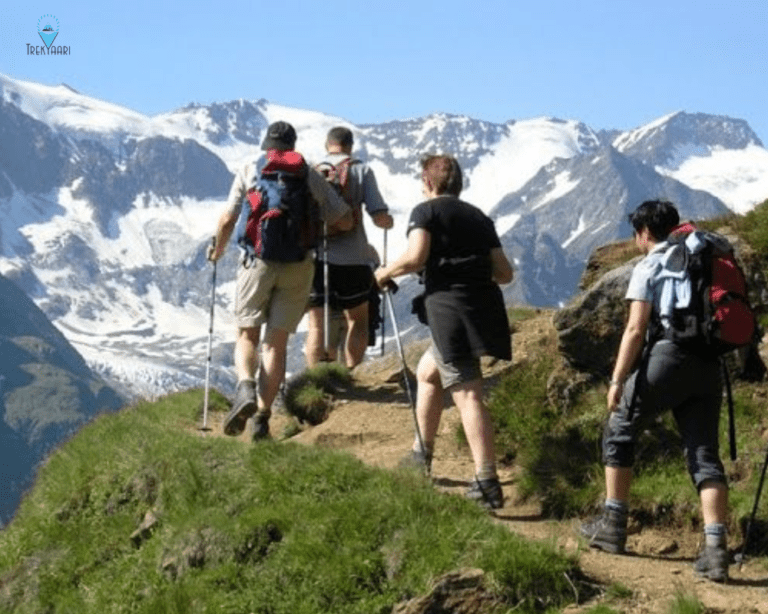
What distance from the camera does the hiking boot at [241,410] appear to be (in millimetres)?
12727

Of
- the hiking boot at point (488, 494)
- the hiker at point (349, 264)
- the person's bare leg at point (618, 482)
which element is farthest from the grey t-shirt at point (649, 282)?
the hiker at point (349, 264)

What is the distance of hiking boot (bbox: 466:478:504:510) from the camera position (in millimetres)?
11094

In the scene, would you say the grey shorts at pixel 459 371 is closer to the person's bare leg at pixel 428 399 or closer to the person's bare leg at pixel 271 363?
the person's bare leg at pixel 428 399

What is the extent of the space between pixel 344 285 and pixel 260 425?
3.80 metres

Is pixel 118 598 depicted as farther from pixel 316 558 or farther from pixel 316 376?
pixel 316 376

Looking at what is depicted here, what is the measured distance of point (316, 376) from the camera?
16203 mm

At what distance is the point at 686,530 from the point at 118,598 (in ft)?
14.0

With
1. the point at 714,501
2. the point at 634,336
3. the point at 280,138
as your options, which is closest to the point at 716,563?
the point at 714,501

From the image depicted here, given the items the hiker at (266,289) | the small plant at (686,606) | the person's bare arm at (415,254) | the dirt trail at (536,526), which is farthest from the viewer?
the hiker at (266,289)

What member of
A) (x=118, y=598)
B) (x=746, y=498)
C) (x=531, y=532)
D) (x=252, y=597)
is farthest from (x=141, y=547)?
(x=746, y=498)

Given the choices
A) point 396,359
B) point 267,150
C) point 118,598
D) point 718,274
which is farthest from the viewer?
point 396,359

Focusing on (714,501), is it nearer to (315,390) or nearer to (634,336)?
(634,336)

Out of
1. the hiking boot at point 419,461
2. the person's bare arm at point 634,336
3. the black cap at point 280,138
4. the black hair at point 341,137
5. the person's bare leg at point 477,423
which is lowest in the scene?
the hiking boot at point 419,461

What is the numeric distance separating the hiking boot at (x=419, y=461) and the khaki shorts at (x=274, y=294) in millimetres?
1973
